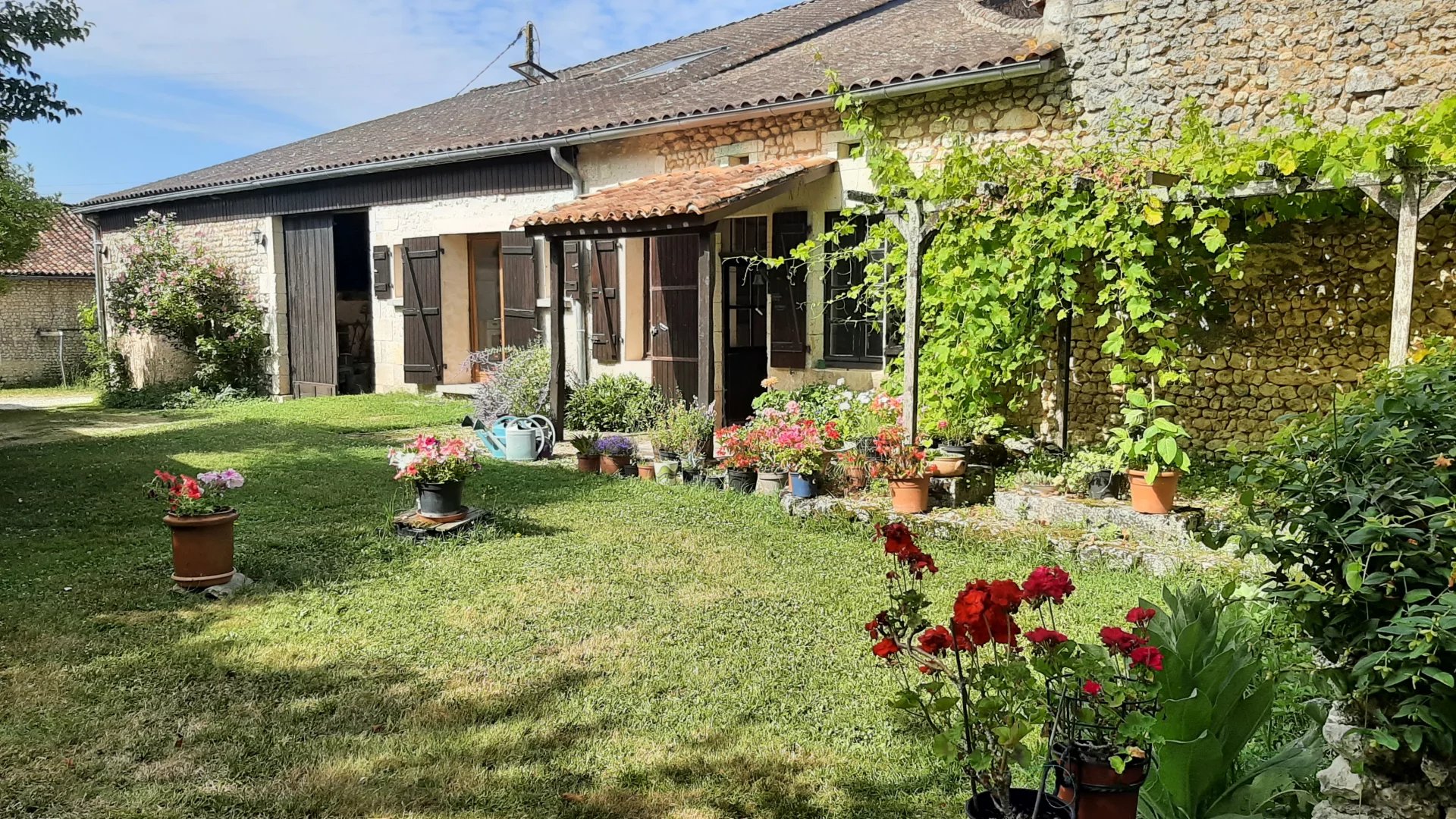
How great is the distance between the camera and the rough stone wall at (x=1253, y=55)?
6430 millimetres

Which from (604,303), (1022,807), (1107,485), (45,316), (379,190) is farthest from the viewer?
(45,316)

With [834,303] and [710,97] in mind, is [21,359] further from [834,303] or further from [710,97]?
[834,303]

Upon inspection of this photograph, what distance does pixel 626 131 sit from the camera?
997cm

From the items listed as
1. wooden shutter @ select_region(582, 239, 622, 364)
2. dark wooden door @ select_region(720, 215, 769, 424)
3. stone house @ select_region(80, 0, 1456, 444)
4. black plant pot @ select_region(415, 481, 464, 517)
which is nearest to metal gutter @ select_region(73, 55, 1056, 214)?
stone house @ select_region(80, 0, 1456, 444)

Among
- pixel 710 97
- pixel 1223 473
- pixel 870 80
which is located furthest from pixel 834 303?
pixel 1223 473

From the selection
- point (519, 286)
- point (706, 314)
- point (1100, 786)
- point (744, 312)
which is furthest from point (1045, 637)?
point (519, 286)

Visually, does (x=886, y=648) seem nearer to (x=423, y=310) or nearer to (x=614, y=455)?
(x=614, y=455)

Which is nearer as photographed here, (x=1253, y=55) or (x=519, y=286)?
(x=1253, y=55)

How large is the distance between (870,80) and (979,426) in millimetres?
3146

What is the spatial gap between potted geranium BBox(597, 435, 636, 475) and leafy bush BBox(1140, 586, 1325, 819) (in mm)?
5728

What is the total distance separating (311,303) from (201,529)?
34.7 feet

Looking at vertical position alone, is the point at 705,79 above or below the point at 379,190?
above

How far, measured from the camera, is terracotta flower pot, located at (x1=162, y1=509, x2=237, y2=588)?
15.3 feet

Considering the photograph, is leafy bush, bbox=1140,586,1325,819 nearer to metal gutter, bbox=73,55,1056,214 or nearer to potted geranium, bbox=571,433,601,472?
potted geranium, bbox=571,433,601,472
